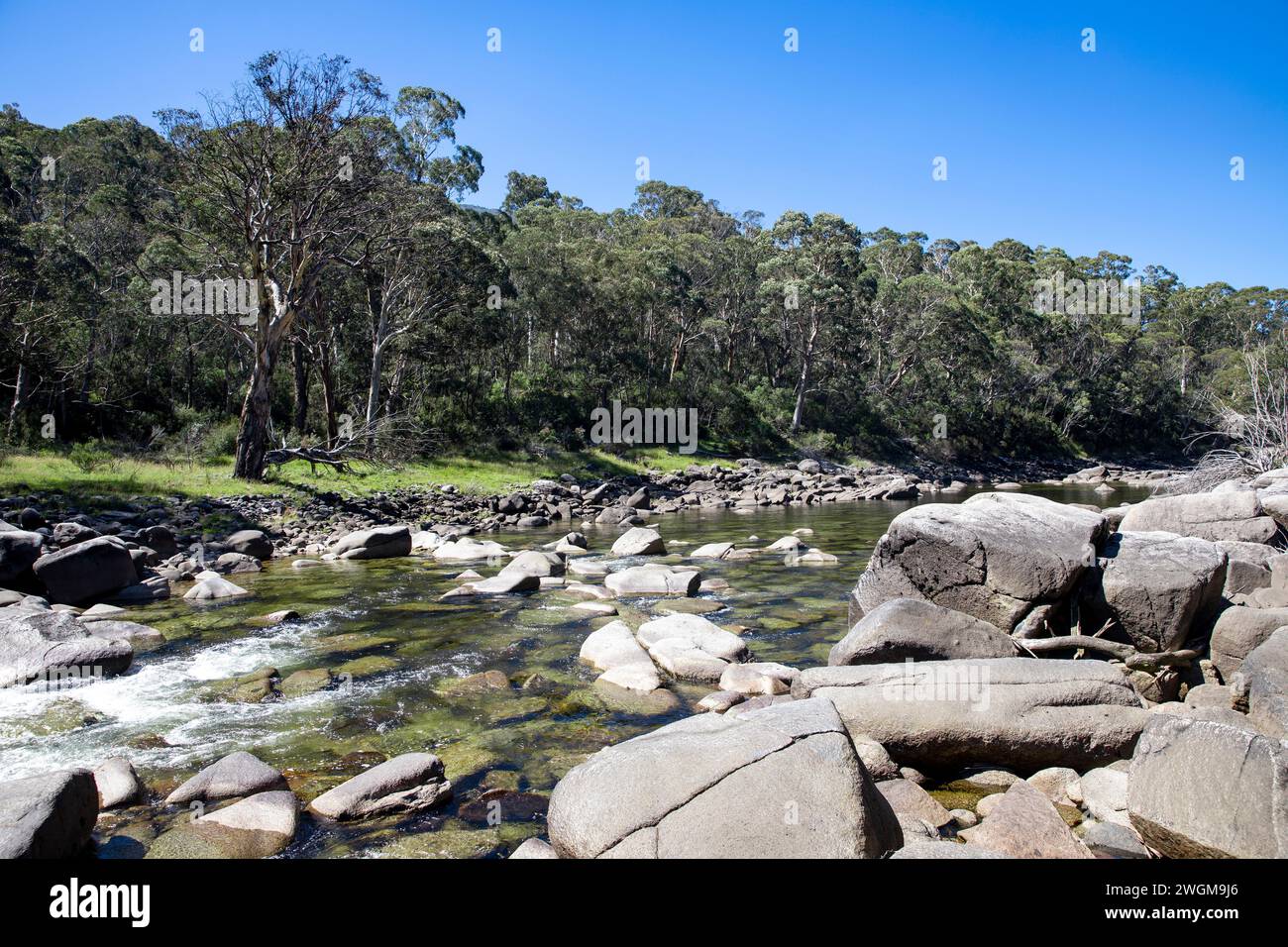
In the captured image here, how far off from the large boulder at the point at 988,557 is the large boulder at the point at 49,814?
832 cm

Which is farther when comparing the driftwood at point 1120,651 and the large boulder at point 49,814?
the driftwood at point 1120,651

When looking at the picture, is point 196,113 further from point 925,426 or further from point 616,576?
point 925,426

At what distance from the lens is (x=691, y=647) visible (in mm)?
9922

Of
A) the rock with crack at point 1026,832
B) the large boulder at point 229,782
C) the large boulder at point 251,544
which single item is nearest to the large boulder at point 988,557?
the rock with crack at point 1026,832

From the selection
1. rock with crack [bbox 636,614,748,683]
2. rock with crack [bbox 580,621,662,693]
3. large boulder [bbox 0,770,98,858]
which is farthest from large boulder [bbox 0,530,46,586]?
rock with crack [bbox 636,614,748,683]

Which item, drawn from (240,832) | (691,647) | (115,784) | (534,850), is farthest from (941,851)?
(115,784)

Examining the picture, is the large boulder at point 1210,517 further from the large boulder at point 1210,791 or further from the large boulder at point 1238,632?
the large boulder at point 1210,791

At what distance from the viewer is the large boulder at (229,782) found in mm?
6199

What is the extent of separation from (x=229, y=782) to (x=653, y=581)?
356 inches

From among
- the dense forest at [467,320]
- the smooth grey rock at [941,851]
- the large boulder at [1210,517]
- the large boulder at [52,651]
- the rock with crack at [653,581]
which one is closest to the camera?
the smooth grey rock at [941,851]

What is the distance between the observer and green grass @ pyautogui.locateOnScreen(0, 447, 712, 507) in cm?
2042

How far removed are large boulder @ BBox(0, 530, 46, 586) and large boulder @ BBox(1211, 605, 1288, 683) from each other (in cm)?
1713
